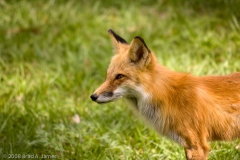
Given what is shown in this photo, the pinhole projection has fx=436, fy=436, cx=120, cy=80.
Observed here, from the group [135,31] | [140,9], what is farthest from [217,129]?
[140,9]

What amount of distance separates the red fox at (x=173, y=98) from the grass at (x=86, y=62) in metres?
0.76

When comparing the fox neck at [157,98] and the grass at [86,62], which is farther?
the grass at [86,62]

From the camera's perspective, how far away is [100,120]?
647 cm

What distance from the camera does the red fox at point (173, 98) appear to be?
15.1 ft

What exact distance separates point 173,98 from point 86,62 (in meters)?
3.74

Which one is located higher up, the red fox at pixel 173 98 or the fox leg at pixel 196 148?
the red fox at pixel 173 98

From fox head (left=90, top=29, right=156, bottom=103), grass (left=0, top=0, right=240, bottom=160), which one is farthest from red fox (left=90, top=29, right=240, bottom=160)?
grass (left=0, top=0, right=240, bottom=160)

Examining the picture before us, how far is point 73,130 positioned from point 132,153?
1.06 m

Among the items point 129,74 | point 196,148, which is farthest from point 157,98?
point 196,148

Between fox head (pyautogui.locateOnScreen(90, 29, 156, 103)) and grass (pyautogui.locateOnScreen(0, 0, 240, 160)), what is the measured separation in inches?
43.8

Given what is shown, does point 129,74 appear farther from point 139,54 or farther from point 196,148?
point 196,148

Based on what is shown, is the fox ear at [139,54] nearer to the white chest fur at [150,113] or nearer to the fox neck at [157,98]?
the fox neck at [157,98]

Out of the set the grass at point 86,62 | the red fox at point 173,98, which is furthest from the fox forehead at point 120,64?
the grass at point 86,62

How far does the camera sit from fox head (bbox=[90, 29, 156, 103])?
15.1 ft
